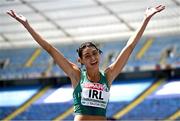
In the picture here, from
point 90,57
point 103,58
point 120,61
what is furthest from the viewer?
point 103,58

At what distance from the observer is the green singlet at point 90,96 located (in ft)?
12.8

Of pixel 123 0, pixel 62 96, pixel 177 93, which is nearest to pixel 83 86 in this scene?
pixel 123 0

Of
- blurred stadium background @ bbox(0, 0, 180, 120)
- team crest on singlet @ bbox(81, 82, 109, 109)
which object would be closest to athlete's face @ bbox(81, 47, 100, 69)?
team crest on singlet @ bbox(81, 82, 109, 109)

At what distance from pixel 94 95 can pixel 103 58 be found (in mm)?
18446

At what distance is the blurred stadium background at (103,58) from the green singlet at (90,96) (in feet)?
48.3

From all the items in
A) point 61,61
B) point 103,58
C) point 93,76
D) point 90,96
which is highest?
point 61,61

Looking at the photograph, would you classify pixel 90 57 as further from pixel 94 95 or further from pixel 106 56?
pixel 106 56

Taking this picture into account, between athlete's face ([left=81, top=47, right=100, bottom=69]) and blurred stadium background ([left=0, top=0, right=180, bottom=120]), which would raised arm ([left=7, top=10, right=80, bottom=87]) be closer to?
athlete's face ([left=81, top=47, right=100, bottom=69])

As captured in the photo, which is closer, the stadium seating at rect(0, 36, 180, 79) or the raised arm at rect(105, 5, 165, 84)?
the raised arm at rect(105, 5, 165, 84)

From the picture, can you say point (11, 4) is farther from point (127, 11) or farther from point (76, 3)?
point (127, 11)

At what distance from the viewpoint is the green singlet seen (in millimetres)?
3896

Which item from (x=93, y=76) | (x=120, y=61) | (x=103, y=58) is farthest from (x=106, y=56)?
(x=93, y=76)

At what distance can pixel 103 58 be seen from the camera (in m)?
22.4

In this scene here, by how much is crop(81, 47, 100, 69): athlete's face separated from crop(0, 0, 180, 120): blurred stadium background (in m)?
14.7
